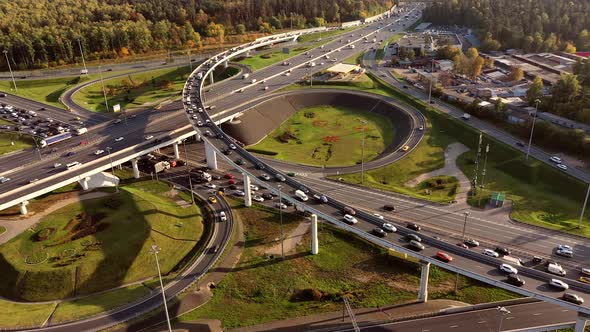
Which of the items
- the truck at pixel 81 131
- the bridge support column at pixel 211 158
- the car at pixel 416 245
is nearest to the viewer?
the car at pixel 416 245

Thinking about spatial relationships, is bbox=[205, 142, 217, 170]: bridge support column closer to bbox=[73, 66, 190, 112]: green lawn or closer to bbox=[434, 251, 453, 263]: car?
bbox=[73, 66, 190, 112]: green lawn

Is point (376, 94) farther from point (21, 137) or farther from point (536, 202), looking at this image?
point (21, 137)

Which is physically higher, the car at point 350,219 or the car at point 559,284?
the car at point 350,219

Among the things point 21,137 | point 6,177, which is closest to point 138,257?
point 6,177

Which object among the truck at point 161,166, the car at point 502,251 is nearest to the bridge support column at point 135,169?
the truck at point 161,166

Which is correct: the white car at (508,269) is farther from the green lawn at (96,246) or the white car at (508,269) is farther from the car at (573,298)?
the green lawn at (96,246)

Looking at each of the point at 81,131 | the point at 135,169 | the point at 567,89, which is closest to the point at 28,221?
the point at 135,169
